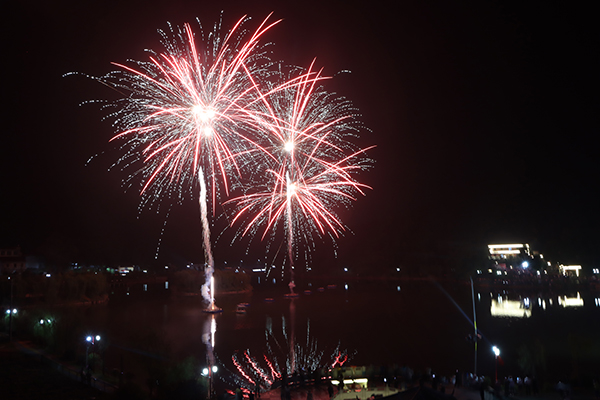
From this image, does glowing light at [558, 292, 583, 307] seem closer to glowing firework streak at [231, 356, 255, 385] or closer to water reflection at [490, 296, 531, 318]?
water reflection at [490, 296, 531, 318]

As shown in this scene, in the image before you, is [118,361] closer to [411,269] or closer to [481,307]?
[481,307]

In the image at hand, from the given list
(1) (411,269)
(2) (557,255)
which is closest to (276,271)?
(1) (411,269)

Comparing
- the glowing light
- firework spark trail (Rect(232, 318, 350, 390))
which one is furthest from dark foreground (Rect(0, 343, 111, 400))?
the glowing light

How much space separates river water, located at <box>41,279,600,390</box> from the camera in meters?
19.2

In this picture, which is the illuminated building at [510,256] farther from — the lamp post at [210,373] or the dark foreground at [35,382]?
the dark foreground at [35,382]

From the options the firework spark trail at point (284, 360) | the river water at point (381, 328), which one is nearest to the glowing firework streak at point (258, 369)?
the firework spark trail at point (284, 360)

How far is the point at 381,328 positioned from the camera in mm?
28984

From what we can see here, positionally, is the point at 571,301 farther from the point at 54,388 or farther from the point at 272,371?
the point at 54,388

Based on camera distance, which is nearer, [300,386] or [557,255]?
[300,386]

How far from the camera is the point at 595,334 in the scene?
25.1m

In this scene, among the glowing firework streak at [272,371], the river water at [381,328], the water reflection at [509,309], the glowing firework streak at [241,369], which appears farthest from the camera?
the water reflection at [509,309]

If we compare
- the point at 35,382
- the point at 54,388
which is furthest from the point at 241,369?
the point at 35,382

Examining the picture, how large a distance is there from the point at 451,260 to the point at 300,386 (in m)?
70.5

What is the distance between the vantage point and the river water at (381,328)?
19219 mm
